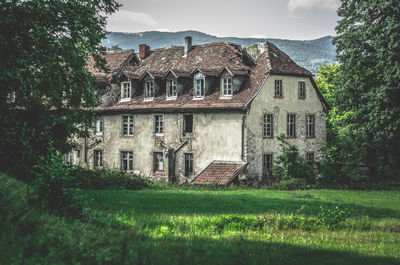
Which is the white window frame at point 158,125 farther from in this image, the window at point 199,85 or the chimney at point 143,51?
the chimney at point 143,51

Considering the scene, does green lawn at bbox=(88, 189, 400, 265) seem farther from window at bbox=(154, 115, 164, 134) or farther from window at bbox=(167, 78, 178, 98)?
window at bbox=(167, 78, 178, 98)

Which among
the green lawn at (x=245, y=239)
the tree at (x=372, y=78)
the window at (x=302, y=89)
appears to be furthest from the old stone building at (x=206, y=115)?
the green lawn at (x=245, y=239)

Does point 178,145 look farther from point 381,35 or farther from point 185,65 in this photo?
point 381,35

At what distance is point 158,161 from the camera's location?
115 ft

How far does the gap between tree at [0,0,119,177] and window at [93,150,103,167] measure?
18.3 metres

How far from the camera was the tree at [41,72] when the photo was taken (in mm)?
13547

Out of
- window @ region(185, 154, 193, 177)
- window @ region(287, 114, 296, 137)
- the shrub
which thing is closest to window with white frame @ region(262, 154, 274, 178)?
the shrub

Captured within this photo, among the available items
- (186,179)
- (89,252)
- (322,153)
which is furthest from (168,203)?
(322,153)

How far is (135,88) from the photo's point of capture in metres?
37.4

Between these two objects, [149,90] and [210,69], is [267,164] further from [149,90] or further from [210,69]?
[149,90]

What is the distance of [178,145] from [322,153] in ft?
37.2

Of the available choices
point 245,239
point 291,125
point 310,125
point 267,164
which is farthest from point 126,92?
point 245,239

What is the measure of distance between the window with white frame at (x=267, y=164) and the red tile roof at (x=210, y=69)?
4.32 m

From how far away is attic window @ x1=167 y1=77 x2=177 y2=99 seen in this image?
34.8 meters
